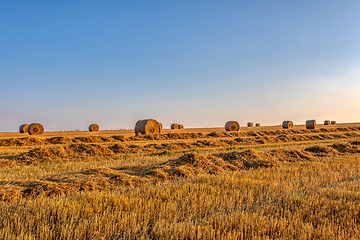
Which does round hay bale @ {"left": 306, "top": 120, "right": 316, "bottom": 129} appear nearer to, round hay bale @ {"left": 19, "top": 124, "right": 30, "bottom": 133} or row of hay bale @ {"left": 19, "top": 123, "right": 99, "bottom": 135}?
row of hay bale @ {"left": 19, "top": 123, "right": 99, "bottom": 135}

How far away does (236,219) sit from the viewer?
14.6 feet

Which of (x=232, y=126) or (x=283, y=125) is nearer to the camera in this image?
(x=232, y=126)

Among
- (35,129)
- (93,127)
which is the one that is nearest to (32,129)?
(35,129)

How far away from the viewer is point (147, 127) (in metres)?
29.9

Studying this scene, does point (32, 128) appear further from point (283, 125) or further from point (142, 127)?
point (283, 125)

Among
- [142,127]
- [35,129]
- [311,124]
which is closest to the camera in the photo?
[142,127]

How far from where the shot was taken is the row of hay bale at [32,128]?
3380 cm

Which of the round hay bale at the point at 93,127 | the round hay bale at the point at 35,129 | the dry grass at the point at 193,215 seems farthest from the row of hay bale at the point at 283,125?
the dry grass at the point at 193,215

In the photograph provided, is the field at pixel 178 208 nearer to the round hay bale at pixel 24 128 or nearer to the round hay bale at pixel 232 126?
the round hay bale at pixel 24 128

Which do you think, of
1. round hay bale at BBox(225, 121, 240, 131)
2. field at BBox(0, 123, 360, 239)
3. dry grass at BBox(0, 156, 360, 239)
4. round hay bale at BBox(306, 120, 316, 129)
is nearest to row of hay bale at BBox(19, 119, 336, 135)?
round hay bale at BBox(225, 121, 240, 131)

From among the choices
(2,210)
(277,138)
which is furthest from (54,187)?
(277,138)

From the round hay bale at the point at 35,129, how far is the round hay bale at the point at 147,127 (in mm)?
13252

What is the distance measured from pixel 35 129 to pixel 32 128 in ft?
1.43

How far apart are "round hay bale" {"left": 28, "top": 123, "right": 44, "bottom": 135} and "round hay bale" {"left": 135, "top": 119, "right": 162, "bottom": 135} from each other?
43.5 feet
